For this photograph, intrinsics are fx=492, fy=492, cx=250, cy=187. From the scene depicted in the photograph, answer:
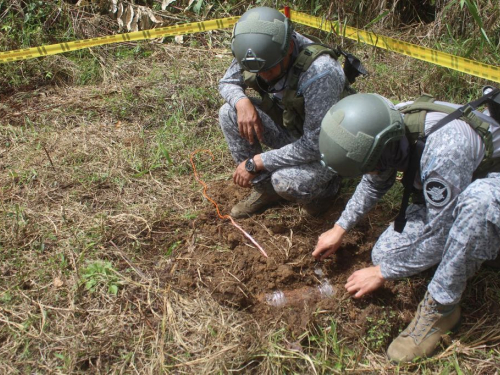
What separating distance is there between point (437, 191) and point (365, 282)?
671mm

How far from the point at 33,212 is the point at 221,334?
172 centimetres

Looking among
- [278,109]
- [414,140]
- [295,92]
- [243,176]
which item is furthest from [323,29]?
[414,140]

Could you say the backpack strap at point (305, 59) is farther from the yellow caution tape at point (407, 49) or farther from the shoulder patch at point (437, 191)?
the yellow caution tape at point (407, 49)

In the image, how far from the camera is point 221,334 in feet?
8.40

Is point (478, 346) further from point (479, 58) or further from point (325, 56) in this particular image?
point (479, 58)

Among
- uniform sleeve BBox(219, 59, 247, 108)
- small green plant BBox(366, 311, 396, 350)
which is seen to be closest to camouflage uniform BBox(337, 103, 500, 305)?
small green plant BBox(366, 311, 396, 350)

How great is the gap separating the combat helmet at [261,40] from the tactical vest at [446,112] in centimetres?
79

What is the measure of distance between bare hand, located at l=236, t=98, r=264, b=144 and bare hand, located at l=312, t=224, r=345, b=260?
2.73 ft

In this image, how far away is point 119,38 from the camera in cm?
553

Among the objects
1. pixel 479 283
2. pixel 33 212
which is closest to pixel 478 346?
pixel 479 283

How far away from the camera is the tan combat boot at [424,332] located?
2.45 meters

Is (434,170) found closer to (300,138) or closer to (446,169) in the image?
(446,169)

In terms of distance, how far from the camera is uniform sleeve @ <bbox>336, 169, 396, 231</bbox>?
2.68 m

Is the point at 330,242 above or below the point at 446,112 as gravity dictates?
below
